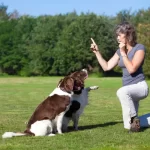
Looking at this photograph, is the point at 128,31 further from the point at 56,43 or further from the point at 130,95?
the point at 56,43

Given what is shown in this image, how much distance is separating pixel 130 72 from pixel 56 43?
76446 mm

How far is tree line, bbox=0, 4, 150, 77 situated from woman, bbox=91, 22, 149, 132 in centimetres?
6705

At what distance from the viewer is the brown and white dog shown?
9242mm

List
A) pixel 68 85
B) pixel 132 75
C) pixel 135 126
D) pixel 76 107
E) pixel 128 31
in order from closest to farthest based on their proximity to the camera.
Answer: pixel 135 126 → pixel 128 31 → pixel 68 85 → pixel 132 75 → pixel 76 107

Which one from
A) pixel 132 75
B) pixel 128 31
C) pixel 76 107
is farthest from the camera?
pixel 76 107

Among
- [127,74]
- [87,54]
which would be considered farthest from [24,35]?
[127,74]

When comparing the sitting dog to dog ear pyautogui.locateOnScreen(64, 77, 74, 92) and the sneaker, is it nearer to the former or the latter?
dog ear pyautogui.locateOnScreen(64, 77, 74, 92)

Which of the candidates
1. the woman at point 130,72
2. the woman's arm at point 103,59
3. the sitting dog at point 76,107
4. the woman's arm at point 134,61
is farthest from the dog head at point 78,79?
the woman's arm at point 134,61

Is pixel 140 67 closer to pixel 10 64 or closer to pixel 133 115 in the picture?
pixel 133 115

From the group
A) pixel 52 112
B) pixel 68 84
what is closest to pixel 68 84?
pixel 68 84

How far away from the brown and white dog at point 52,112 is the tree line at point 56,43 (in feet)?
221

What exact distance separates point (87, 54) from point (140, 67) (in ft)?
230

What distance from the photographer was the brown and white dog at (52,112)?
924cm

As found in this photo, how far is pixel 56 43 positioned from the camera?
85.6m
